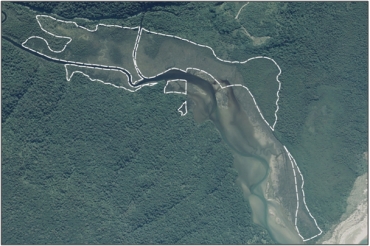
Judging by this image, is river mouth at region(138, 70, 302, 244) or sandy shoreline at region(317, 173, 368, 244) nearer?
river mouth at region(138, 70, 302, 244)

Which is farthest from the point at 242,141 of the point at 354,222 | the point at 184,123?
the point at 354,222

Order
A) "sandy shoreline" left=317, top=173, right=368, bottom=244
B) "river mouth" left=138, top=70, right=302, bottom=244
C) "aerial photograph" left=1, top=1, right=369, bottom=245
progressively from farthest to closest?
1. "sandy shoreline" left=317, top=173, right=368, bottom=244
2. "river mouth" left=138, top=70, right=302, bottom=244
3. "aerial photograph" left=1, top=1, right=369, bottom=245

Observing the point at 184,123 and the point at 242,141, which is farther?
the point at 242,141

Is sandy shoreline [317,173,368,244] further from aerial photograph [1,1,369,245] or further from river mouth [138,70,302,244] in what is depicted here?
river mouth [138,70,302,244]

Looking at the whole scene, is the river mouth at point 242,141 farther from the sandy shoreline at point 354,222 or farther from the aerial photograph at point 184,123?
the sandy shoreline at point 354,222

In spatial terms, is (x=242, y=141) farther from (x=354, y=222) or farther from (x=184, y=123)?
(x=354, y=222)

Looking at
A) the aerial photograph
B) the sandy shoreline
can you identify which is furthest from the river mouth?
the sandy shoreline

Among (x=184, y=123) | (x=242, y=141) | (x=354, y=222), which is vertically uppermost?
(x=184, y=123)

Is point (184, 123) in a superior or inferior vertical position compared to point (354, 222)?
superior

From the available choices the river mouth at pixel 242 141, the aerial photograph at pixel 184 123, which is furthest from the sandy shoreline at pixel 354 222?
the river mouth at pixel 242 141
